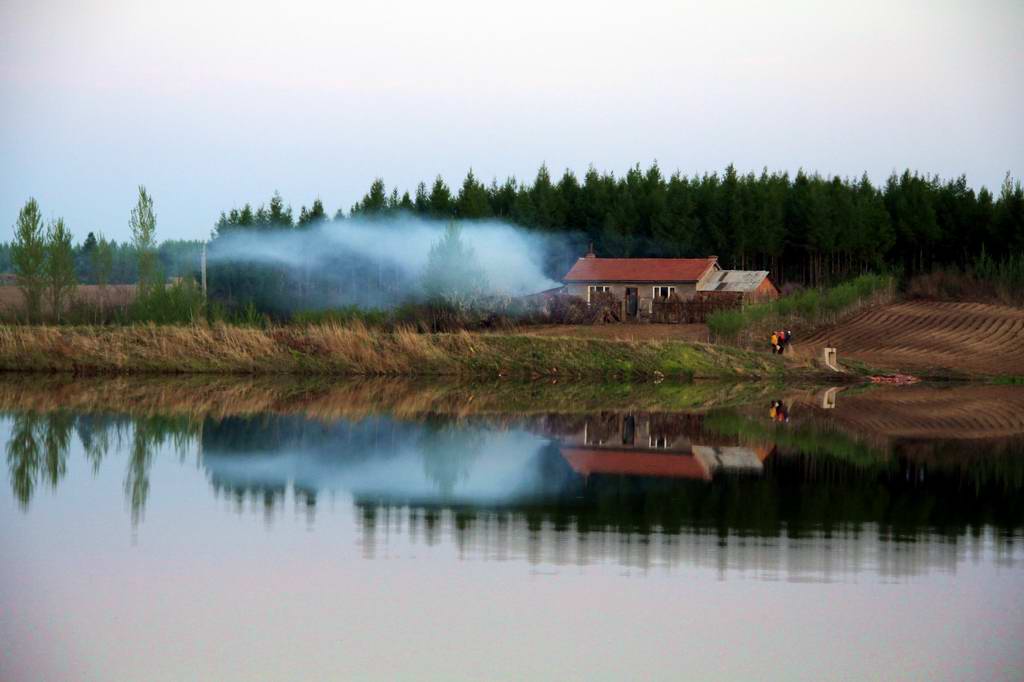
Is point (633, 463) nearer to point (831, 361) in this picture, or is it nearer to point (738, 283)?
point (831, 361)

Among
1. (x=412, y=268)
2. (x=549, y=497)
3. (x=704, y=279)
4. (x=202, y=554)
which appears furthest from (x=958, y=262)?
(x=202, y=554)

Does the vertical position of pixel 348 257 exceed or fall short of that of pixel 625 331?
it exceeds it

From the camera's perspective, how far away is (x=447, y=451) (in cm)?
1853

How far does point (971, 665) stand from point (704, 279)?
1826 inches

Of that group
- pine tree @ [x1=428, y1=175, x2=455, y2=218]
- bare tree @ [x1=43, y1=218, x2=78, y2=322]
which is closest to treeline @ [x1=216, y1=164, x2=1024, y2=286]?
pine tree @ [x1=428, y1=175, x2=455, y2=218]

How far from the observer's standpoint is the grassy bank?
34.1 meters

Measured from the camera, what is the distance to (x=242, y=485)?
593 inches

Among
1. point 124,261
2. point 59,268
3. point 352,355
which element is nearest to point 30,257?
point 59,268

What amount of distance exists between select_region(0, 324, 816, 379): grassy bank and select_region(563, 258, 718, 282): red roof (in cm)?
1890

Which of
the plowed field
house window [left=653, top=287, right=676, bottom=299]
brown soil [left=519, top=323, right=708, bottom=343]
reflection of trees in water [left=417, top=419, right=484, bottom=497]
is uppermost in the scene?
house window [left=653, top=287, right=676, bottom=299]

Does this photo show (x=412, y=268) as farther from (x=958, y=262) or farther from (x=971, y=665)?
(x=971, y=665)

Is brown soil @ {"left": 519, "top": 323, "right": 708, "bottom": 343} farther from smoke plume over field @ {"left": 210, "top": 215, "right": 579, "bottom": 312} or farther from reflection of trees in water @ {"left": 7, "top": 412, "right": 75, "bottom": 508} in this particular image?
reflection of trees in water @ {"left": 7, "top": 412, "right": 75, "bottom": 508}

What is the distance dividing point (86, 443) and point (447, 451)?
5195 mm

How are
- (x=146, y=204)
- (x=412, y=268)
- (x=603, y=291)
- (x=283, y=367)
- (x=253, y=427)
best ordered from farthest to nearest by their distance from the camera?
(x=412, y=268) → (x=603, y=291) → (x=146, y=204) → (x=283, y=367) → (x=253, y=427)
